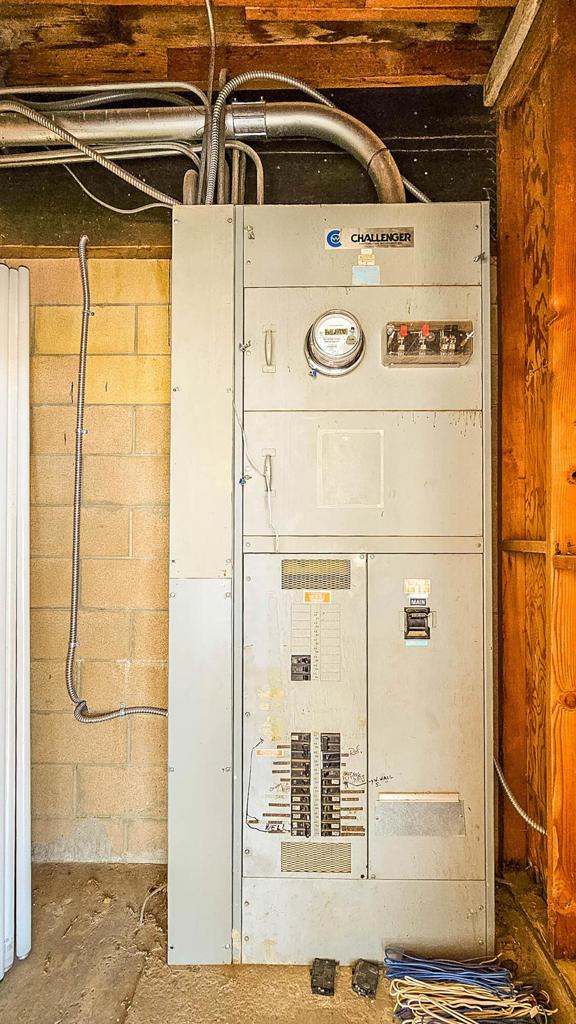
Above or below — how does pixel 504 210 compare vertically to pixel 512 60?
below

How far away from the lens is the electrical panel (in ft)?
4.96

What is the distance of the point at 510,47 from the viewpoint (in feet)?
5.49

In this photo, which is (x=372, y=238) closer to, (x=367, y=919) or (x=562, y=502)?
(x=562, y=502)

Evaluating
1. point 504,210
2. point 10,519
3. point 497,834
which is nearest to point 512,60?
point 504,210

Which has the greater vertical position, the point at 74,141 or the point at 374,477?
the point at 74,141

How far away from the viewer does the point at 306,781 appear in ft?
4.99

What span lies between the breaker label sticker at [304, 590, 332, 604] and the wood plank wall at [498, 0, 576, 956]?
56cm

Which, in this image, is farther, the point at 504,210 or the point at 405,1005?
the point at 504,210

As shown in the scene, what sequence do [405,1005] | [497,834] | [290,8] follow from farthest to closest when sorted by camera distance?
[497,834]
[290,8]
[405,1005]

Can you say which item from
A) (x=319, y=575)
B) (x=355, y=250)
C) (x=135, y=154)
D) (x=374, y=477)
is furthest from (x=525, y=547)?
(x=135, y=154)

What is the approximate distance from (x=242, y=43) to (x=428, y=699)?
2041 millimetres

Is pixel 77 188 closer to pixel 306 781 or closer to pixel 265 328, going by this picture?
pixel 265 328

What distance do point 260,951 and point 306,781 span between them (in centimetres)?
46

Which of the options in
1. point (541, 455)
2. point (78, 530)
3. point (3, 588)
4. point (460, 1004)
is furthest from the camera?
point (78, 530)
